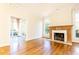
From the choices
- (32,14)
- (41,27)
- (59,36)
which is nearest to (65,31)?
(59,36)

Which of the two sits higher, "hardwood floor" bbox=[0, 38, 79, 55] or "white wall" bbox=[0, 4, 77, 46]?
"white wall" bbox=[0, 4, 77, 46]

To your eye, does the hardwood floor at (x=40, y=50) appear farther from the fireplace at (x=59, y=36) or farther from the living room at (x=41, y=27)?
the fireplace at (x=59, y=36)

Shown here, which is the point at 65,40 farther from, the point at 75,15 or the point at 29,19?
the point at 29,19

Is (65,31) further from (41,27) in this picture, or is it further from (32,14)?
(32,14)

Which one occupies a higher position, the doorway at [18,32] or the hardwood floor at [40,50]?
the doorway at [18,32]

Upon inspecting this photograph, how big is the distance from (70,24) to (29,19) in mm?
2163

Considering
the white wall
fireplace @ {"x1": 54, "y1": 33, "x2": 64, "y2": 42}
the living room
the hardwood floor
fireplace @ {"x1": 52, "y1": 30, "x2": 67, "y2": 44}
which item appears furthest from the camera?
fireplace @ {"x1": 54, "y1": 33, "x2": 64, "y2": 42}

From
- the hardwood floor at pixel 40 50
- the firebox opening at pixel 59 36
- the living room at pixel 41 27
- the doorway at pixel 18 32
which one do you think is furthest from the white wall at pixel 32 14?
the firebox opening at pixel 59 36

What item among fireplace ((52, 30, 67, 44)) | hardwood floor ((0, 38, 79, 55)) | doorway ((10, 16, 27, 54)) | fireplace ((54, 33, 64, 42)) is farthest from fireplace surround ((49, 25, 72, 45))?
doorway ((10, 16, 27, 54))

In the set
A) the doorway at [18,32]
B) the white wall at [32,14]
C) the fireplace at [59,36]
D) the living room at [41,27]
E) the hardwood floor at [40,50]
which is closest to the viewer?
the hardwood floor at [40,50]

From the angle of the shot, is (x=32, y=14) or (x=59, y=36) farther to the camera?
(x=59, y=36)

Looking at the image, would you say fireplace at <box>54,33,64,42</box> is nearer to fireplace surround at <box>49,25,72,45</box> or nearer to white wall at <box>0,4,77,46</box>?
fireplace surround at <box>49,25,72,45</box>

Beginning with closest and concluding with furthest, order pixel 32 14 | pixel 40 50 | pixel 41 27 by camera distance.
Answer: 1. pixel 40 50
2. pixel 41 27
3. pixel 32 14

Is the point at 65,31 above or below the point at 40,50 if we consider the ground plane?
above
